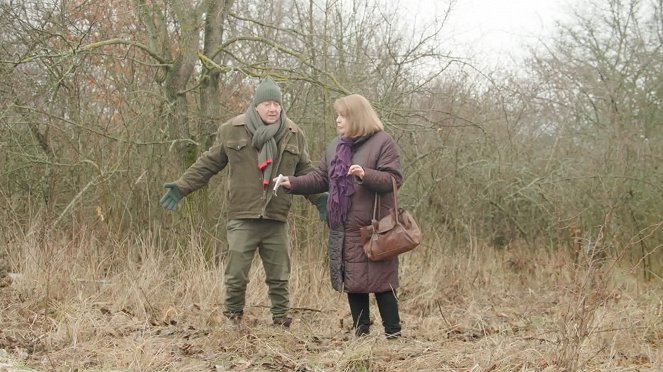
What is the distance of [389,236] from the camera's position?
16.7 feet

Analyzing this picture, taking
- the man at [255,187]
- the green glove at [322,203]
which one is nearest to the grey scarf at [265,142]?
the man at [255,187]

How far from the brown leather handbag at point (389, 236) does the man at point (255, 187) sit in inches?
32.5

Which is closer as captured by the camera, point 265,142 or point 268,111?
point 265,142

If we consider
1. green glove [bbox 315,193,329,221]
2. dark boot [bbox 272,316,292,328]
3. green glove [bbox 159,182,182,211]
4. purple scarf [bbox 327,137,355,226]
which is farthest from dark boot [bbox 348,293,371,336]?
green glove [bbox 159,182,182,211]

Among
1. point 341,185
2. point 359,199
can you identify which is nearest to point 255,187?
point 341,185

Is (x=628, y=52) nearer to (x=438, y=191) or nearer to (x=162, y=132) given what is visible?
(x=438, y=191)

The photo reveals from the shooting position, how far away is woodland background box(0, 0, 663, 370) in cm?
675

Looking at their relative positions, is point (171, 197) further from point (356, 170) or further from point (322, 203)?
point (356, 170)

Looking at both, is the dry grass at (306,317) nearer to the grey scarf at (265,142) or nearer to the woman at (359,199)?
the woman at (359,199)

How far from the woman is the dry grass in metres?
0.33

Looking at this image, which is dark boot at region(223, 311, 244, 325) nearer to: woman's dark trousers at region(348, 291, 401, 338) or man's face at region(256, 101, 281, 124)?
woman's dark trousers at region(348, 291, 401, 338)

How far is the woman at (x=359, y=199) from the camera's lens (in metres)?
5.20

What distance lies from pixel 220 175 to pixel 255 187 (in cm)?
313

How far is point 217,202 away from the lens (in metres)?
8.79
